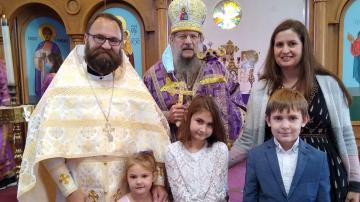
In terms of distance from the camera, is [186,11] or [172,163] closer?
Answer: [172,163]

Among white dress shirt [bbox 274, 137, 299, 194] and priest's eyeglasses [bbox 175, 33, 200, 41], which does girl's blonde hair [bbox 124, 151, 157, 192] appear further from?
priest's eyeglasses [bbox 175, 33, 200, 41]

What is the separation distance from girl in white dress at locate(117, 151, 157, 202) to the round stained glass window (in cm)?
528

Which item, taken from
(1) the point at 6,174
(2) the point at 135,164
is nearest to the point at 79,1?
(1) the point at 6,174

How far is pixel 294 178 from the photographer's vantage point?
1.67 m

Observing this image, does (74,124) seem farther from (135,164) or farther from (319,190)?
(319,190)

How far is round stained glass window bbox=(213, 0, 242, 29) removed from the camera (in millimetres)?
6836

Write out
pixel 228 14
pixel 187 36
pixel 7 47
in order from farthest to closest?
pixel 228 14
pixel 7 47
pixel 187 36

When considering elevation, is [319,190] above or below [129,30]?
below

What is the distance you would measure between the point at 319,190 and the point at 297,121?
1.15ft

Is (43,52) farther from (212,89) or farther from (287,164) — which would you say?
(287,164)

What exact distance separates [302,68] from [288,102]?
1.09 feet

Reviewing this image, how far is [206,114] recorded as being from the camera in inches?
75.7

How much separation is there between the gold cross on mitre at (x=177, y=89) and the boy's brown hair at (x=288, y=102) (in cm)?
76

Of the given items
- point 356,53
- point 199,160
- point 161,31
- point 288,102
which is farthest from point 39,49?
point 288,102
